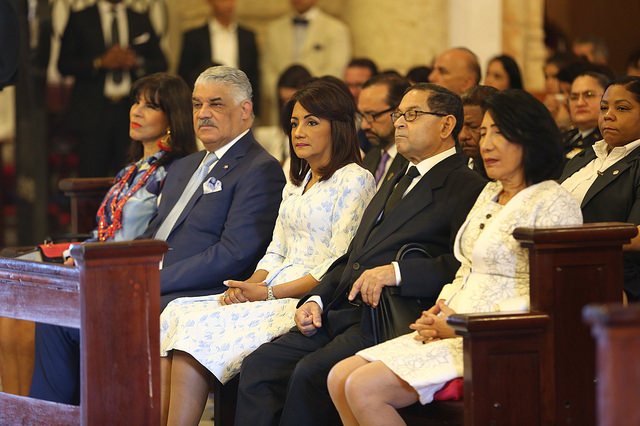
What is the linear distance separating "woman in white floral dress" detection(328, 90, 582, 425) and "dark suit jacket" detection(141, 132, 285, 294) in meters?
1.08

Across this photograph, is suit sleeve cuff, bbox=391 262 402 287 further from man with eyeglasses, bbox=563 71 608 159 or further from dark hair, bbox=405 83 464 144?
man with eyeglasses, bbox=563 71 608 159

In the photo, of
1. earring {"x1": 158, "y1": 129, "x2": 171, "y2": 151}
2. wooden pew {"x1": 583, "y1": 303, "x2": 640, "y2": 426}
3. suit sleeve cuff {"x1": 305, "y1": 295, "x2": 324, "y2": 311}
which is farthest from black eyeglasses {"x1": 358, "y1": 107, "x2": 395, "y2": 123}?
wooden pew {"x1": 583, "y1": 303, "x2": 640, "y2": 426}

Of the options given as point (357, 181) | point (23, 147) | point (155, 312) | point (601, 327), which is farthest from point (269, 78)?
point (601, 327)

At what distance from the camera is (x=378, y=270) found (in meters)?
3.38

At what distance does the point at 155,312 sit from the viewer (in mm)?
3105

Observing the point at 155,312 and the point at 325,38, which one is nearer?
the point at 155,312

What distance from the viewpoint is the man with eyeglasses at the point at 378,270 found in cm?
336

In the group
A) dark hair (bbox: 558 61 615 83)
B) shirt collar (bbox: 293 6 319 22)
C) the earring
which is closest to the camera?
dark hair (bbox: 558 61 615 83)

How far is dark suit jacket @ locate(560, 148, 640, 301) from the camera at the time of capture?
356 centimetres

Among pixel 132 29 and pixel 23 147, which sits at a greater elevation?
pixel 132 29

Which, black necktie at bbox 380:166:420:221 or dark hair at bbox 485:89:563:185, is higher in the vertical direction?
dark hair at bbox 485:89:563:185

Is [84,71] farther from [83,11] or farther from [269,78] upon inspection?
[269,78]

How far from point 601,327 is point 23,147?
236 inches

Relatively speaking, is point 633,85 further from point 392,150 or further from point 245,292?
point 245,292
